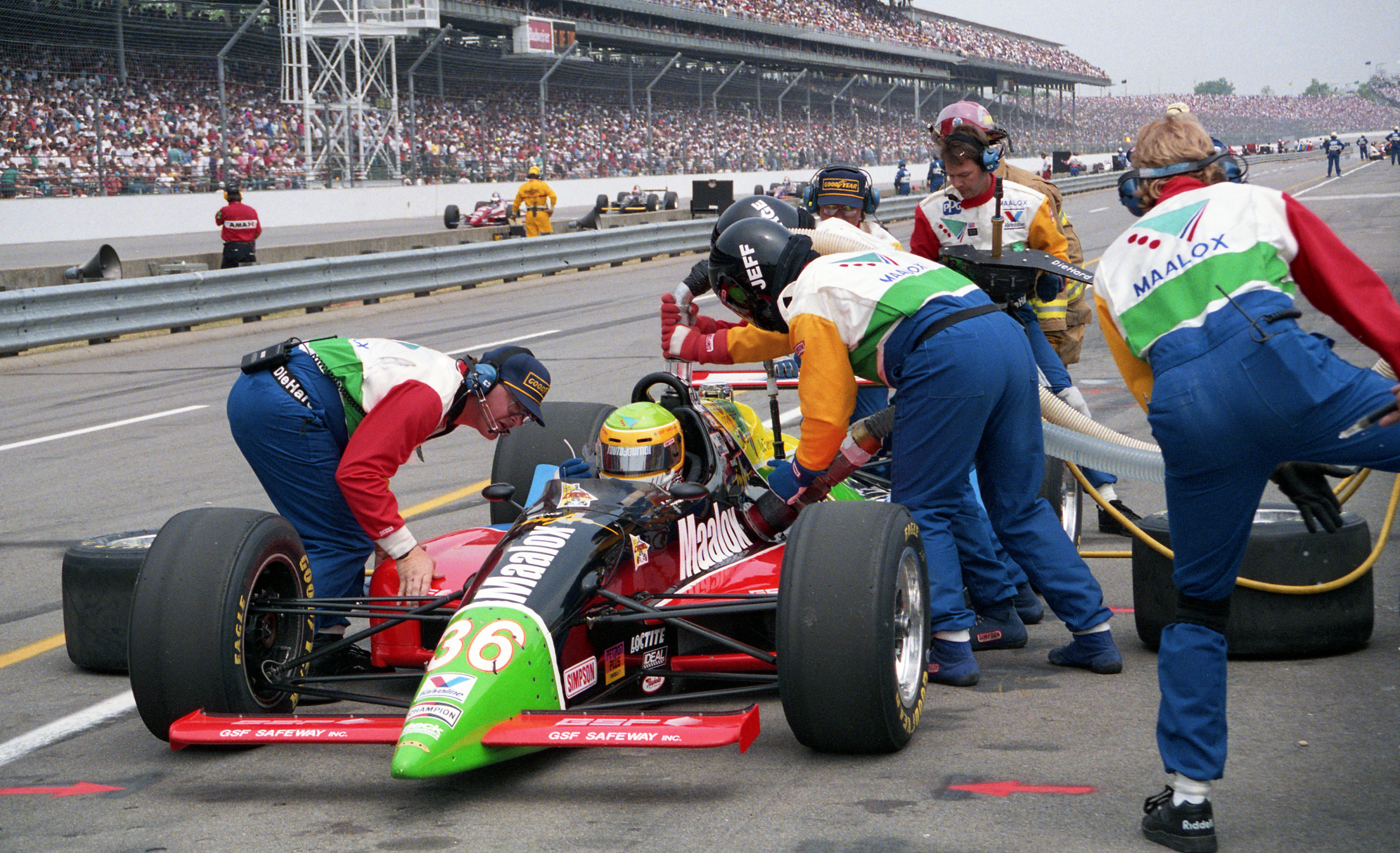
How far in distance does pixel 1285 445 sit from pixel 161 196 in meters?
29.8

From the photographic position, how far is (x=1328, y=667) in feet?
15.1

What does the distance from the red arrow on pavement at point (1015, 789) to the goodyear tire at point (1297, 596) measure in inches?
47.8

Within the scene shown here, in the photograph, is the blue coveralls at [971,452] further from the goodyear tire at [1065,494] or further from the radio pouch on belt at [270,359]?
the radio pouch on belt at [270,359]

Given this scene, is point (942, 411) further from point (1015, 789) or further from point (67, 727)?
point (67, 727)

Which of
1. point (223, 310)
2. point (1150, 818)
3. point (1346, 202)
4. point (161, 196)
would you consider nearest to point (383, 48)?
point (161, 196)

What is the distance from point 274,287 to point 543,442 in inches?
461

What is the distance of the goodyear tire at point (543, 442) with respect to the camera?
614 centimetres

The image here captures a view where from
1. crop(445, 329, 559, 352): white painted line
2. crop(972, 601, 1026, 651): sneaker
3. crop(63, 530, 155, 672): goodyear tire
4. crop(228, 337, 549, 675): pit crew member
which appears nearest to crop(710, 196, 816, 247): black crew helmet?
crop(228, 337, 549, 675): pit crew member

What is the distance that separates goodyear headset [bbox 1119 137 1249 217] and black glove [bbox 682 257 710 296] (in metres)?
2.16

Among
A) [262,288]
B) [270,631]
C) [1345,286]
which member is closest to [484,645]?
[270,631]

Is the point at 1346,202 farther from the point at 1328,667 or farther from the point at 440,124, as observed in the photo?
the point at 1328,667

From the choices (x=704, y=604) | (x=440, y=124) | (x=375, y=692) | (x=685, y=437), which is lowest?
(x=375, y=692)

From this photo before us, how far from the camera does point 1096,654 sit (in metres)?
4.76

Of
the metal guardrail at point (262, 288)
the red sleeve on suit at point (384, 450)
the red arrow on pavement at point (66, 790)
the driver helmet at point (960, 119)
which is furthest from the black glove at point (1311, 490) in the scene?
the metal guardrail at point (262, 288)
